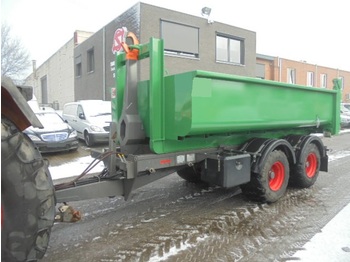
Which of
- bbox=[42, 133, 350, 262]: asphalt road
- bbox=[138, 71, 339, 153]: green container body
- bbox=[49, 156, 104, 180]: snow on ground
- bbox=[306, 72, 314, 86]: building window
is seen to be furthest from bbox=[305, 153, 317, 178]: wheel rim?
bbox=[306, 72, 314, 86]: building window

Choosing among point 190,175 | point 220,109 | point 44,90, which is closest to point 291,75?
point 190,175

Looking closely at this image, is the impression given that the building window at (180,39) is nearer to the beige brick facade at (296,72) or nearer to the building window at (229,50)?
the building window at (229,50)

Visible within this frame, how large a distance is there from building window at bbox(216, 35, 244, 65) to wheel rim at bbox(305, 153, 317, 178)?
1384 centimetres

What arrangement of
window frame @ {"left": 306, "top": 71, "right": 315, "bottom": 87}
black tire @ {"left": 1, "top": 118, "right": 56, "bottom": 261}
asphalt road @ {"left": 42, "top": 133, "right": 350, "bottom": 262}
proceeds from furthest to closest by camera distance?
window frame @ {"left": 306, "top": 71, "right": 315, "bottom": 87} < asphalt road @ {"left": 42, "top": 133, "right": 350, "bottom": 262} < black tire @ {"left": 1, "top": 118, "right": 56, "bottom": 261}

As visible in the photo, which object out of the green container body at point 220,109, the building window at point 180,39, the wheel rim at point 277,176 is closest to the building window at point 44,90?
the building window at point 180,39

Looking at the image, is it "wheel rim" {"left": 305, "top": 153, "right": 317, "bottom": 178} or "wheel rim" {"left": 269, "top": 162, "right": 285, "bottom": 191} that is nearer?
"wheel rim" {"left": 269, "top": 162, "right": 285, "bottom": 191}

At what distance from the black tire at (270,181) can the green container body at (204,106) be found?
0.55 metres

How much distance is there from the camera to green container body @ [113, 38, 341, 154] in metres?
3.91

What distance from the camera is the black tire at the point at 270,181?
4941 mm

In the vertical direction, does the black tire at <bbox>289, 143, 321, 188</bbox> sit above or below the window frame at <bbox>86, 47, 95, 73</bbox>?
below

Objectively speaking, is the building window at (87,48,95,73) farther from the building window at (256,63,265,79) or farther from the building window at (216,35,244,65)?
the building window at (256,63,265,79)

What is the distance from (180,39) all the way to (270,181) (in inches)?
518

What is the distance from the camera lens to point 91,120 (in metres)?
11.8

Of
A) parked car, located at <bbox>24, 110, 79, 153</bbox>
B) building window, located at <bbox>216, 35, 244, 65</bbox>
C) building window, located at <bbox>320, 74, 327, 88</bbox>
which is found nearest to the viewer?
parked car, located at <bbox>24, 110, 79, 153</bbox>
